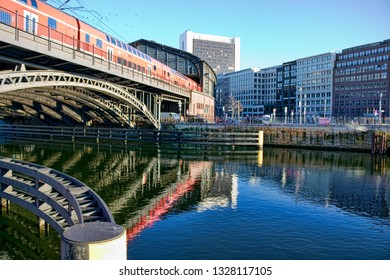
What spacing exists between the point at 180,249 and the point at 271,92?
15252cm

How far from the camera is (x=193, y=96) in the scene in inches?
2810

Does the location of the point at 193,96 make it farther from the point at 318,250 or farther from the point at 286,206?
the point at 318,250

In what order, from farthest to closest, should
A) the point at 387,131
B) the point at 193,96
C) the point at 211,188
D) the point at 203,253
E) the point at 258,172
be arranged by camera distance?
the point at 193,96 → the point at 387,131 → the point at 258,172 → the point at 211,188 → the point at 203,253

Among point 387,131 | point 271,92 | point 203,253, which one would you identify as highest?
point 271,92

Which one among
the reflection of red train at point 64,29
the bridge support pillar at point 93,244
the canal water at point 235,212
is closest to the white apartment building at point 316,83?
the reflection of red train at point 64,29

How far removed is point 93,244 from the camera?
591 cm

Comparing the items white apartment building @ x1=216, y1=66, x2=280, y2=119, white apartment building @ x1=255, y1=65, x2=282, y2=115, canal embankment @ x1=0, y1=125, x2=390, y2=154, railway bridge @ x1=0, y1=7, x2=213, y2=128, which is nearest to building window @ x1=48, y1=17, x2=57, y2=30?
railway bridge @ x1=0, y1=7, x2=213, y2=128

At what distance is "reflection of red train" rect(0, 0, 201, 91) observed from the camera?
22.6 m

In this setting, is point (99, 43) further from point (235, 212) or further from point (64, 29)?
point (235, 212)

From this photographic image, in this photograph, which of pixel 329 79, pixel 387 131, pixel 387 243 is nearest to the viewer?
pixel 387 243

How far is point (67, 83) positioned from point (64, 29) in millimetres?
4167

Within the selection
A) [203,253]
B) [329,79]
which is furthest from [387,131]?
[329,79]

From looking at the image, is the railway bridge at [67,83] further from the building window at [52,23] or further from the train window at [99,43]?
the building window at [52,23]

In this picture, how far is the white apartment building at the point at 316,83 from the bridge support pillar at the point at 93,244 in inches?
4833
